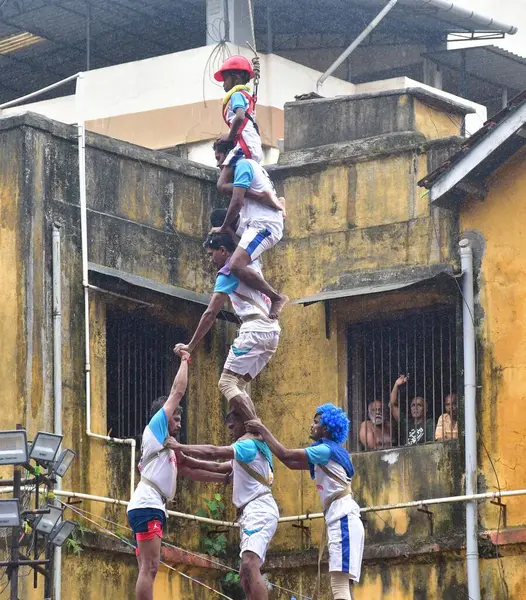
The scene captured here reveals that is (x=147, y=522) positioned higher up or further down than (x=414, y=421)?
further down

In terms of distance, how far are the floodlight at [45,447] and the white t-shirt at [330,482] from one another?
8.44 ft

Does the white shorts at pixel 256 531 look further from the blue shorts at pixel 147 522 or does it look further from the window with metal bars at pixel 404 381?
the window with metal bars at pixel 404 381

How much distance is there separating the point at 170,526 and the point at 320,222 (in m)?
3.67

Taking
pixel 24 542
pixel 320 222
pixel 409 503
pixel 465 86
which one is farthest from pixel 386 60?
pixel 24 542

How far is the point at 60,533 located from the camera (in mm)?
19031

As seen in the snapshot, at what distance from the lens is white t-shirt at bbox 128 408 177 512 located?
56.9 feet

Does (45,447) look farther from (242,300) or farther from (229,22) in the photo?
(229,22)

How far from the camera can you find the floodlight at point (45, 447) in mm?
18609

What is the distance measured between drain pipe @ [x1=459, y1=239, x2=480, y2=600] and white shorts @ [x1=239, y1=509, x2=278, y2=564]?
3554 mm

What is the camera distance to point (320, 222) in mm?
22438

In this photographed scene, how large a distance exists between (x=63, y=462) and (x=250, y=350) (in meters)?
2.12

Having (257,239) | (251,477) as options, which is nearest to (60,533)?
(251,477)

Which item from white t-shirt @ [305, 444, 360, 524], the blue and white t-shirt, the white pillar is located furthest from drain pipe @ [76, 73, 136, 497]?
the white pillar

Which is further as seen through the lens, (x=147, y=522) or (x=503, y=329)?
(x=503, y=329)
